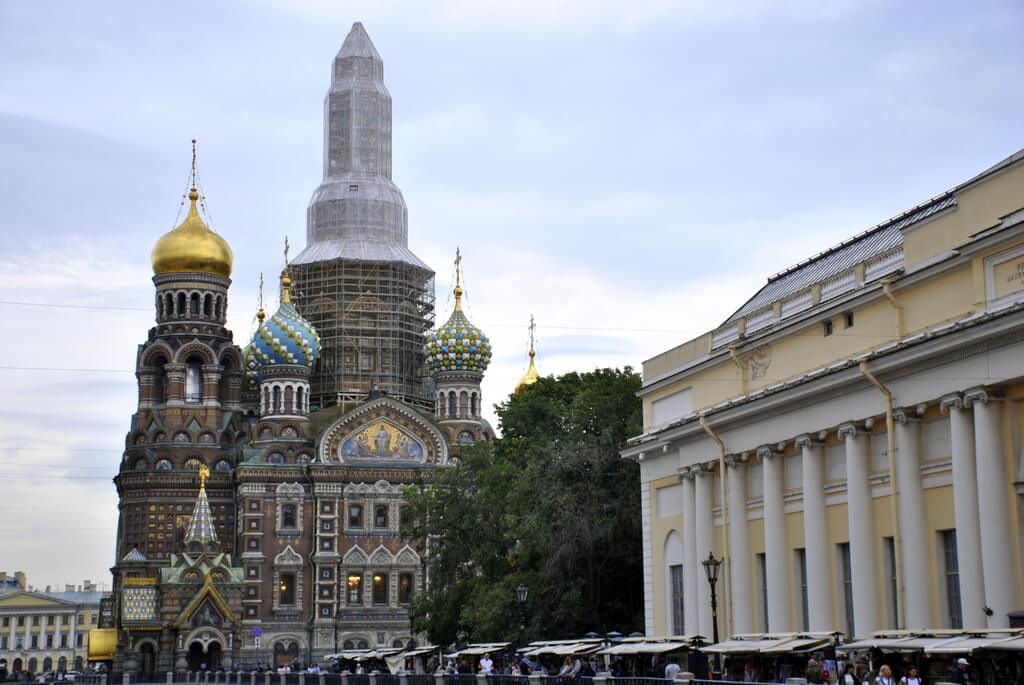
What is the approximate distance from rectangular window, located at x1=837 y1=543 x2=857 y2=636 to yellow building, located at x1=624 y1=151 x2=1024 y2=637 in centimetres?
5

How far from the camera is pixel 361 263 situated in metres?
105

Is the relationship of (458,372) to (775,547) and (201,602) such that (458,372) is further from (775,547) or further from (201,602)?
(775,547)

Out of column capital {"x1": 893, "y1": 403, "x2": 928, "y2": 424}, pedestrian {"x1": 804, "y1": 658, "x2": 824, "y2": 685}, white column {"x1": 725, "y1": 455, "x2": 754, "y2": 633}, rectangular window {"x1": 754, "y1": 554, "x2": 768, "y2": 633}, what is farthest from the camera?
white column {"x1": 725, "y1": 455, "x2": 754, "y2": 633}

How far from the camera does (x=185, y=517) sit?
97062mm

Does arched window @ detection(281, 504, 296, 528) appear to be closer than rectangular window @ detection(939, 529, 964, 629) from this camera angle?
No

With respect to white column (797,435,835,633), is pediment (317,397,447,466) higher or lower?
higher

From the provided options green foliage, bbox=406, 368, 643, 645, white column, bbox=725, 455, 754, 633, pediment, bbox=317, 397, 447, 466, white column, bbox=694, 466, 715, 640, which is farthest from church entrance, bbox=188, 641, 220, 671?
white column, bbox=725, 455, 754, 633

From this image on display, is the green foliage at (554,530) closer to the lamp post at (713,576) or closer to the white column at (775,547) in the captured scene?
the lamp post at (713,576)

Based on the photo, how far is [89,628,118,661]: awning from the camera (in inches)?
3573

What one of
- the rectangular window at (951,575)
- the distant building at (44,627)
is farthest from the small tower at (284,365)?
the distant building at (44,627)

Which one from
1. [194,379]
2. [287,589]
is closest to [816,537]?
[287,589]

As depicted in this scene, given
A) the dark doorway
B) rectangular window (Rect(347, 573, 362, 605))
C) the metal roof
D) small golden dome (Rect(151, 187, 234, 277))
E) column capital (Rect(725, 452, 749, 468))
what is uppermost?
small golden dome (Rect(151, 187, 234, 277))

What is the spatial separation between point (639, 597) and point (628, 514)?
422cm

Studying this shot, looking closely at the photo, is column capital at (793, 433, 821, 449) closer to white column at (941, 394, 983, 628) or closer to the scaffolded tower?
white column at (941, 394, 983, 628)
